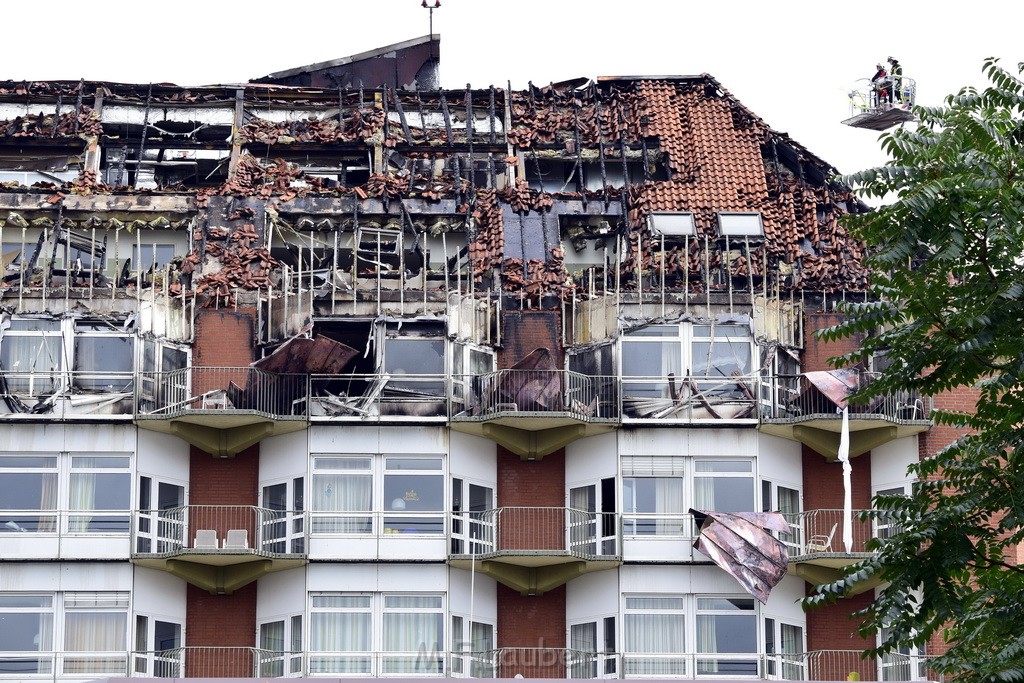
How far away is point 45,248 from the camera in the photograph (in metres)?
55.9

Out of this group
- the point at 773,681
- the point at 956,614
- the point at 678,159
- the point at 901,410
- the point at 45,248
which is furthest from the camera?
the point at 678,159

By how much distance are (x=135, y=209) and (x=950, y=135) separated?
29.8 m

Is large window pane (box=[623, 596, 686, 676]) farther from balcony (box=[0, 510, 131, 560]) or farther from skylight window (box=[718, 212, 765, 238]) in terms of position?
balcony (box=[0, 510, 131, 560])

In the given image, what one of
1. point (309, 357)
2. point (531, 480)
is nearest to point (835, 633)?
point (531, 480)

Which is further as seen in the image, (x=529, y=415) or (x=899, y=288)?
(x=529, y=415)

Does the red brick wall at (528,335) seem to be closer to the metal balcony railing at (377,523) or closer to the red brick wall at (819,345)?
the metal balcony railing at (377,523)

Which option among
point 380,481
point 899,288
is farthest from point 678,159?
point 899,288

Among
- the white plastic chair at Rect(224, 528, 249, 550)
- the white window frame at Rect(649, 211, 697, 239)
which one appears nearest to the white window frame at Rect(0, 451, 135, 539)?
the white plastic chair at Rect(224, 528, 249, 550)

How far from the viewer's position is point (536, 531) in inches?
2040

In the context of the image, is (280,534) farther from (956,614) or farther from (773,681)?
(956,614)

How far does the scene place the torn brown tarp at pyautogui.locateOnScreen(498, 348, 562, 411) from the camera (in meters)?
51.9

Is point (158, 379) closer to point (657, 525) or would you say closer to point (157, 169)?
point (157, 169)

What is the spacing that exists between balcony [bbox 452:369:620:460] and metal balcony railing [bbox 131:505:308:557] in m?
4.81

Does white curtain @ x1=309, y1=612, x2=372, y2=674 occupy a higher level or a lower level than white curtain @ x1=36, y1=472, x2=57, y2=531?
lower
